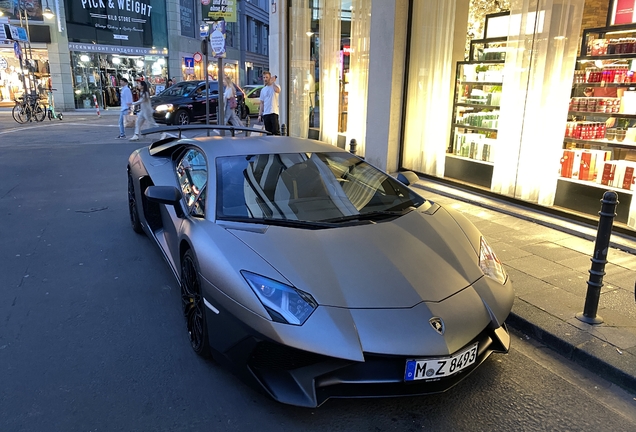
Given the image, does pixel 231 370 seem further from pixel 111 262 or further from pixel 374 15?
pixel 374 15

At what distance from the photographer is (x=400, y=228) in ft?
11.0

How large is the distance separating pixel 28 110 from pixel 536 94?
69.3 ft

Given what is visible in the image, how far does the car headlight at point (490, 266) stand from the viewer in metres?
3.18

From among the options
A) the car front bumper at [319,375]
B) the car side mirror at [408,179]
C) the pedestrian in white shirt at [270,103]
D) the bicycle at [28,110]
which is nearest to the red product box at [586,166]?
the car side mirror at [408,179]

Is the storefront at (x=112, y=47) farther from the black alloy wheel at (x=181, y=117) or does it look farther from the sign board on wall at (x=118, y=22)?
the black alloy wheel at (x=181, y=117)

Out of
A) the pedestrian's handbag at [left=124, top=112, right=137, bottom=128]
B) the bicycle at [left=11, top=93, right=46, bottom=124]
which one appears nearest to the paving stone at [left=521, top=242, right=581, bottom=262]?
the pedestrian's handbag at [left=124, top=112, right=137, bottom=128]

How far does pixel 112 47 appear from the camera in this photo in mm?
28719

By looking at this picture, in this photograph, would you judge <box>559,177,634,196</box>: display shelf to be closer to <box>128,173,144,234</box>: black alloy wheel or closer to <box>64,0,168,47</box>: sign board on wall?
<box>128,173,144,234</box>: black alloy wheel

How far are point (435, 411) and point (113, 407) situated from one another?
1.85 meters

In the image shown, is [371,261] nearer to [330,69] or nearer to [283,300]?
[283,300]

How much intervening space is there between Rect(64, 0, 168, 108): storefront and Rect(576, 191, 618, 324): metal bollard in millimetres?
29799

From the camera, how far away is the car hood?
2.67m

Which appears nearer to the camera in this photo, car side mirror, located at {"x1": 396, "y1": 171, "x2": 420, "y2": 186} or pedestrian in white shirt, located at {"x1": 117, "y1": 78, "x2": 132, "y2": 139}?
car side mirror, located at {"x1": 396, "y1": 171, "x2": 420, "y2": 186}

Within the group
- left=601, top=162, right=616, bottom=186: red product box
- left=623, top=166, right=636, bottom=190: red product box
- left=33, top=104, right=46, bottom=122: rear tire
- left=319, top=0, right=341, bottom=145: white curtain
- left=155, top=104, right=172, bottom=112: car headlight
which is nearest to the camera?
left=623, top=166, right=636, bottom=190: red product box
